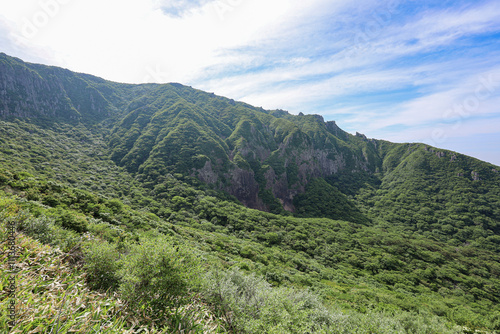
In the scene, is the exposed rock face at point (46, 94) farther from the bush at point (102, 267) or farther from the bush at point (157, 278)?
the bush at point (157, 278)

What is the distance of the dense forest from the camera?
1054 cm

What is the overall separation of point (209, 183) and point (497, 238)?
563 feet

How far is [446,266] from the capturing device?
76.2 m

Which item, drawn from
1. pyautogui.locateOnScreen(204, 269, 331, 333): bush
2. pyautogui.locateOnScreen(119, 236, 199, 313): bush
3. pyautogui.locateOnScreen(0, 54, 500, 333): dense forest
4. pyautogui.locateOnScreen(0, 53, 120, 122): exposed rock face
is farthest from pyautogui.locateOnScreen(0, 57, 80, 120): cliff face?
pyautogui.locateOnScreen(204, 269, 331, 333): bush

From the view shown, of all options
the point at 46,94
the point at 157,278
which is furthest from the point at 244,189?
the point at 46,94

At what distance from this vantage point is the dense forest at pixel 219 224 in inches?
415

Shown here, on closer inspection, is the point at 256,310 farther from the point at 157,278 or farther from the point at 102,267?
the point at 102,267

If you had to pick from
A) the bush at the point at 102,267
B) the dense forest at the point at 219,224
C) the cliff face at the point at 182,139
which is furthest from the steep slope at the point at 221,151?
the bush at the point at 102,267

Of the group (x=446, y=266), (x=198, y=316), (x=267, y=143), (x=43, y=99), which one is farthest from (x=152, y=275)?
(x=43, y=99)

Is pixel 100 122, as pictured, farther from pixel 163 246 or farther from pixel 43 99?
pixel 163 246

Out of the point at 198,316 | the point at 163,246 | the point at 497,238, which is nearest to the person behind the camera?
the point at 198,316

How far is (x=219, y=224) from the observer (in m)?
79.7

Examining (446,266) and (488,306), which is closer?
(488,306)

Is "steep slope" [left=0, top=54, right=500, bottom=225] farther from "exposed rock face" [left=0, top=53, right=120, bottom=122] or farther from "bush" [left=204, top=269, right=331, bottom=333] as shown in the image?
"bush" [left=204, top=269, right=331, bottom=333]
